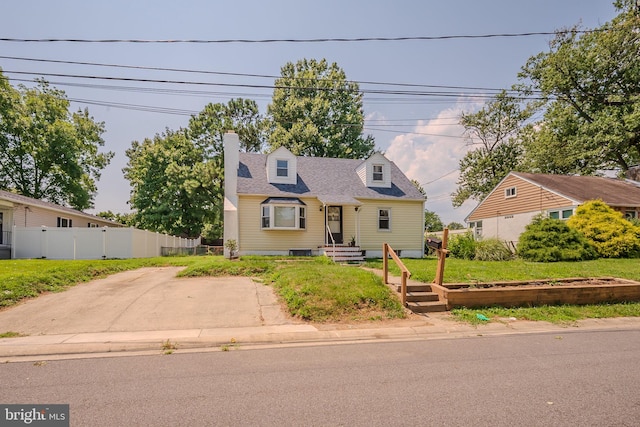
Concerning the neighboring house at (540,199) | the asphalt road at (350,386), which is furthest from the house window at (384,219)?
the asphalt road at (350,386)

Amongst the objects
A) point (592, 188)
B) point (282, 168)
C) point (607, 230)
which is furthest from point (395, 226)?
point (592, 188)

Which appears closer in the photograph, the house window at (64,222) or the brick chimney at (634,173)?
Result: the house window at (64,222)

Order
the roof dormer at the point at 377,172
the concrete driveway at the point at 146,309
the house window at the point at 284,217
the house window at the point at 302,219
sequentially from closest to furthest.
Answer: the concrete driveway at the point at 146,309 → the house window at the point at 284,217 → the house window at the point at 302,219 → the roof dormer at the point at 377,172

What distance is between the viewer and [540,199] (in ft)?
76.7

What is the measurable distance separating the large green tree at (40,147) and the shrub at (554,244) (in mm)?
39111

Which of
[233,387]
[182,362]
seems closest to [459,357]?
[233,387]

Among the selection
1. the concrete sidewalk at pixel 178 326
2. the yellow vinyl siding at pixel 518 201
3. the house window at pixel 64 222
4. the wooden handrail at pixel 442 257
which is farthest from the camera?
the house window at pixel 64 222

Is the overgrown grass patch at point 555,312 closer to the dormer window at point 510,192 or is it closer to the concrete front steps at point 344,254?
the concrete front steps at point 344,254

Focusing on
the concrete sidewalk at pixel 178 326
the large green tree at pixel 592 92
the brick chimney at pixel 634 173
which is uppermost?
the large green tree at pixel 592 92

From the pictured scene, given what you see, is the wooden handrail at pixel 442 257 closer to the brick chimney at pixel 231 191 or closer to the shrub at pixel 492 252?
the shrub at pixel 492 252

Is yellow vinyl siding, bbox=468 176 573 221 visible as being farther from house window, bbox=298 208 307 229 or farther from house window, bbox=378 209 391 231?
house window, bbox=298 208 307 229

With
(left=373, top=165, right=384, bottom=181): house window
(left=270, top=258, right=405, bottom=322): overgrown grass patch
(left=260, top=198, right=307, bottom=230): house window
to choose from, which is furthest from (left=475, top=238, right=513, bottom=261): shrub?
(left=270, top=258, right=405, bottom=322): overgrown grass patch

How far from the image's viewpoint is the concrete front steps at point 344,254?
16.2 metres

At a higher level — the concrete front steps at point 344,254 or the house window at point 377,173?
the house window at point 377,173
